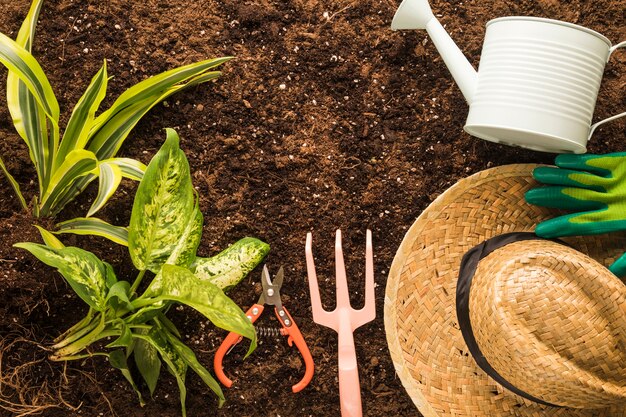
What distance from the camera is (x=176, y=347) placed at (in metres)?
1.35

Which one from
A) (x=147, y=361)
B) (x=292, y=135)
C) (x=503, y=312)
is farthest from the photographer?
(x=292, y=135)

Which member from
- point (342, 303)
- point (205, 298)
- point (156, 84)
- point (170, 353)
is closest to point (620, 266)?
point (342, 303)

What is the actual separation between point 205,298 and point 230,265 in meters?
0.26

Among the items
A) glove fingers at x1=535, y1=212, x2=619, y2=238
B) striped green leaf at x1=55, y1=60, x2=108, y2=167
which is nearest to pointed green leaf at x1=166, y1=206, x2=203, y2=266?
striped green leaf at x1=55, y1=60, x2=108, y2=167

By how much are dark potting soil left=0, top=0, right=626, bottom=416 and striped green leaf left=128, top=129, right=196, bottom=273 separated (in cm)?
29

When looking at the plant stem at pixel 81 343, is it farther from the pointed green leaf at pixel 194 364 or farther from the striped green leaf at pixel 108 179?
the striped green leaf at pixel 108 179

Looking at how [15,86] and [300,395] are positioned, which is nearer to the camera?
[15,86]

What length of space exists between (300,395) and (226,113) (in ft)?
2.32

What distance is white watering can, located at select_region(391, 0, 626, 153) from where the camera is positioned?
121 cm

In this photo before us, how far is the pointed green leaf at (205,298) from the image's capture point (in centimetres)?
105

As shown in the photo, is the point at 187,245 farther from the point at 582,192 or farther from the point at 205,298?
the point at 582,192

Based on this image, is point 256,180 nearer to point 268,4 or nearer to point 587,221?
point 268,4

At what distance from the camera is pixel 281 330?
1475 mm

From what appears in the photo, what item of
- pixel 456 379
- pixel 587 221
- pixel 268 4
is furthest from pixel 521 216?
pixel 268 4
